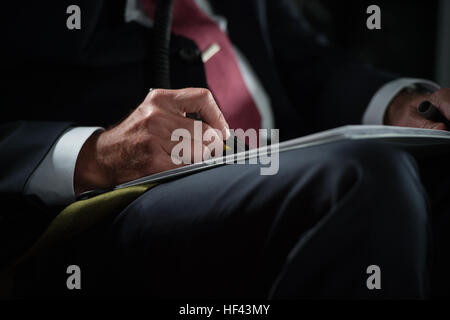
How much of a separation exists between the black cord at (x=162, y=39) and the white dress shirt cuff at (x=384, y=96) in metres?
0.36

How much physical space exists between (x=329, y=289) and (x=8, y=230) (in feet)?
0.91

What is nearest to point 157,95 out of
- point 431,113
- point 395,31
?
point 431,113

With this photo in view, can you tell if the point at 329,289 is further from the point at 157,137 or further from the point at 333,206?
the point at 157,137

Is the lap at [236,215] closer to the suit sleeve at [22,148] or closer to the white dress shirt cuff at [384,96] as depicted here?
the suit sleeve at [22,148]

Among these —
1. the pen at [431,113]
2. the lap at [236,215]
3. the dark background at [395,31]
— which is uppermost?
the dark background at [395,31]

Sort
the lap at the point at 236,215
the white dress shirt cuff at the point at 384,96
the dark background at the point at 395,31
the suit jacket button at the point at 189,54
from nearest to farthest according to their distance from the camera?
the lap at the point at 236,215 → the suit jacket button at the point at 189,54 → the white dress shirt cuff at the point at 384,96 → the dark background at the point at 395,31

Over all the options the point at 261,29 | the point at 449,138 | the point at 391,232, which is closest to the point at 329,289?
the point at 391,232

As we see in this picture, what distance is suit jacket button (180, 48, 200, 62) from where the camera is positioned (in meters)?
0.46

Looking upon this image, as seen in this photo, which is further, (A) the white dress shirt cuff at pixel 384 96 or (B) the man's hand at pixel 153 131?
(A) the white dress shirt cuff at pixel 384 96

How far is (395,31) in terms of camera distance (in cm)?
107

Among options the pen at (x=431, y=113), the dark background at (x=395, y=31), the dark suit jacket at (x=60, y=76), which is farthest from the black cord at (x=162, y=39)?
the dark background at (x=395, y=31)

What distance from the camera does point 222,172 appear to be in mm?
290

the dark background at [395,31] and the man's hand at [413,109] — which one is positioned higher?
the dark background at [395,31]

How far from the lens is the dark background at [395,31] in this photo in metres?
1.07
